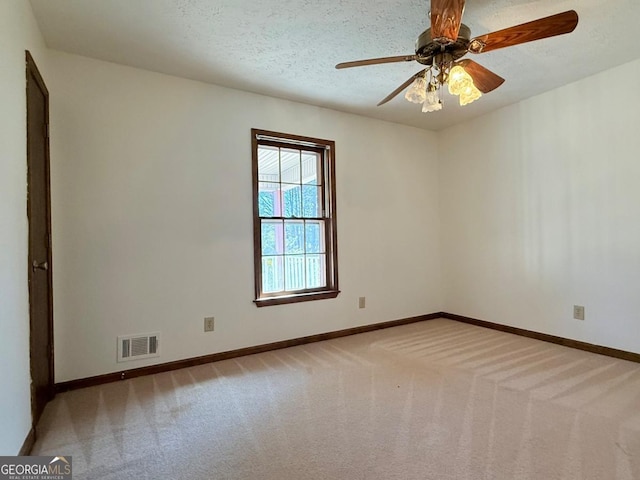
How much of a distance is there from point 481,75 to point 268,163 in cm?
208

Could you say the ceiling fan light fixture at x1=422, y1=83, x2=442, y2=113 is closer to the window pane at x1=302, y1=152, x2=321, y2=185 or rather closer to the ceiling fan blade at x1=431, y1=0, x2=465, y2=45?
the ceiling fan blade at x1=431, y1=0, x2=465, y2=45

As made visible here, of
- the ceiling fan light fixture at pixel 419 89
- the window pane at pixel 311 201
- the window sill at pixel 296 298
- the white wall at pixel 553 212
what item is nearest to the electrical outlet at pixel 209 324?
the window sill at pixel 296 298

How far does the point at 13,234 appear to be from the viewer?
1.63 m

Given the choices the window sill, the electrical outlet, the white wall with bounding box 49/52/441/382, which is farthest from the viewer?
the window sill

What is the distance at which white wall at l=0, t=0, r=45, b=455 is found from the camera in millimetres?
1478

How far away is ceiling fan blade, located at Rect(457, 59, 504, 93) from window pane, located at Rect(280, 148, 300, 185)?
76.4 inches

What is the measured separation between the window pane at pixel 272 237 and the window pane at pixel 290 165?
487 millimetres

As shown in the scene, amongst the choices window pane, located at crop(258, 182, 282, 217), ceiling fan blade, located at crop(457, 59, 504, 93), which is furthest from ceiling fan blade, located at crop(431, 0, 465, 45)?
window pane, located at crop(258, 182, 282, 217)

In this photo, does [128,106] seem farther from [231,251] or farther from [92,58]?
[231,251]

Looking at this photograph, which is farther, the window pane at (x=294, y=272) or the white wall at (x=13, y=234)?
the window pane at (x=294, y=272)

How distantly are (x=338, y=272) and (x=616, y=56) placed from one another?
3.07 m

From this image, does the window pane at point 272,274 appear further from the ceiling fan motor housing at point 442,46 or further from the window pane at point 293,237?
the ceiling fan motor housing at point 442,46

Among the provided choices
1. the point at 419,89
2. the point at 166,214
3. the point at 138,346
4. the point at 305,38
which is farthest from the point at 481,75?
the point at 138,346

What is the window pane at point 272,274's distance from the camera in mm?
3403
